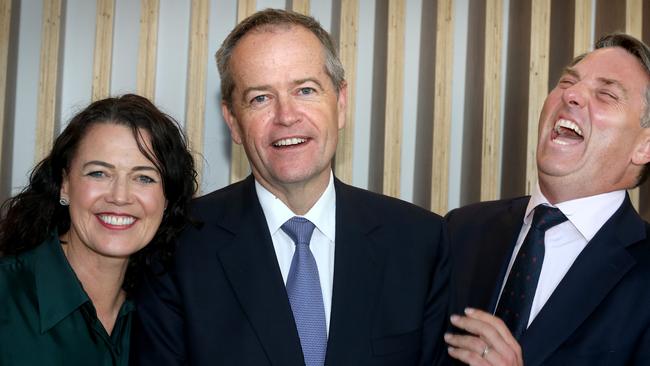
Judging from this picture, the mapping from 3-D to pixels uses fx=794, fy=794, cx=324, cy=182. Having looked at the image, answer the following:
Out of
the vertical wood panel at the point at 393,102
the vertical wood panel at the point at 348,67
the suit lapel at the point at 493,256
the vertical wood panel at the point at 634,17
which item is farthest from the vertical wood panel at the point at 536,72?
the suit lapel at the point at 493,256

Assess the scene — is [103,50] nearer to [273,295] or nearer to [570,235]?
[273,295]

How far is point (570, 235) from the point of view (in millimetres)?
2035

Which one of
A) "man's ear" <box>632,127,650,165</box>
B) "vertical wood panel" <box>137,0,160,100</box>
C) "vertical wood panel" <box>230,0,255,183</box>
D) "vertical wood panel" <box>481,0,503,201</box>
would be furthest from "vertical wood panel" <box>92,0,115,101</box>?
"man's ear" <box>632,127,650,165</box>

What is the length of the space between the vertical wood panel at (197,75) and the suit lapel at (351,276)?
1092mm

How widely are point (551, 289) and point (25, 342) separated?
49.0 inches

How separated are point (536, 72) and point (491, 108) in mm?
214

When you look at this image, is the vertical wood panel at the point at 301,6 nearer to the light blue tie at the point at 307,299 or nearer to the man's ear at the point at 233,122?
the man's ear at the point at 233,122

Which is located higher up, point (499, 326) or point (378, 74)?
point (378, 74)

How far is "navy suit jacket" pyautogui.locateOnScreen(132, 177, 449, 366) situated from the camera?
171cm

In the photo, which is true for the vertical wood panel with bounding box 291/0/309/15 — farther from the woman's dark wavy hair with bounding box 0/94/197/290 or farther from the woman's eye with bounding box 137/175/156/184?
the woman's eye with bounding box 137/175/156/184

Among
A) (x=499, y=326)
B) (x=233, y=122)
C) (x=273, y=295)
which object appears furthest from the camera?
(x=233, y=122)

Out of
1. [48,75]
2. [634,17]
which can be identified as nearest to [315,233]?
[48,75]

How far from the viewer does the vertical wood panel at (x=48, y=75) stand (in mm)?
2822

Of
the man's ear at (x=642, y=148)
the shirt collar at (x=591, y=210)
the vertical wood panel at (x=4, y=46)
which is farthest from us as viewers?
the vertical wood panel at (x=4, y=46)
